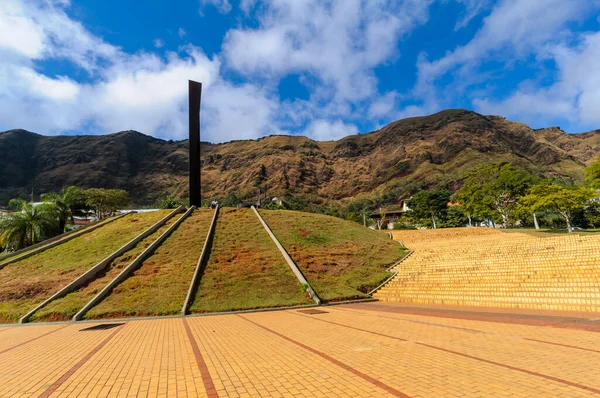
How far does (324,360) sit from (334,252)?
16454 millimetres

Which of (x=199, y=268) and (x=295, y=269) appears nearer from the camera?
(x=199, y=268)

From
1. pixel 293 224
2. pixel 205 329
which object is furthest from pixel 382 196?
pixel 205 329

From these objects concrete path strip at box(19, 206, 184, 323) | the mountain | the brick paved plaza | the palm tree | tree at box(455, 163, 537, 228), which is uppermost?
the mountain

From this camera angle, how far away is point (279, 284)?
16250 mm

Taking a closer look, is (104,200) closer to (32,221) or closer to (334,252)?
(32,221)

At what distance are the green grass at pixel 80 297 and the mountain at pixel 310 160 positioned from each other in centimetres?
10922

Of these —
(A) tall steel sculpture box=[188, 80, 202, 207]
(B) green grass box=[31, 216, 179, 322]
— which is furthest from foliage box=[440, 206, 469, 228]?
(B) green grass box=[31, 216, 179, 322]

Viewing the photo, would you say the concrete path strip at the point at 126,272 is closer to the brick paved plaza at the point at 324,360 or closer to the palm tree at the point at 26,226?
the brick paved plaza at the point at 324,360

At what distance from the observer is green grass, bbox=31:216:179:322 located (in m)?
12.7

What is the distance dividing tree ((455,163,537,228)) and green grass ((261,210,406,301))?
20842mm

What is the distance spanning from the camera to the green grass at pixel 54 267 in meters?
14.4

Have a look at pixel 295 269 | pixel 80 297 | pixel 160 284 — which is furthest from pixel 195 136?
pixel 80 297

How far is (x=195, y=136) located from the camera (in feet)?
98.6

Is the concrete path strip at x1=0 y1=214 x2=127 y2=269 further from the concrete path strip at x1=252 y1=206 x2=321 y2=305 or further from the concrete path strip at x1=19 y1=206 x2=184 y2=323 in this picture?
the concrete path strip at x1=252 y1=206 x2=321 y2=305
